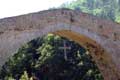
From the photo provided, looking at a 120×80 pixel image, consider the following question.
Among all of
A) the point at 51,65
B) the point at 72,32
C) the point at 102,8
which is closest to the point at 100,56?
the point at 72,32

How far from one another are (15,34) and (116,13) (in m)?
42.2

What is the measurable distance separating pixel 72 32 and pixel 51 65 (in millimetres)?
15500

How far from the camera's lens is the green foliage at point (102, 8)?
49.9 metres

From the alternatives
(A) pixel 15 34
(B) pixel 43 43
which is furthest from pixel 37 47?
(A) pixel 15 34

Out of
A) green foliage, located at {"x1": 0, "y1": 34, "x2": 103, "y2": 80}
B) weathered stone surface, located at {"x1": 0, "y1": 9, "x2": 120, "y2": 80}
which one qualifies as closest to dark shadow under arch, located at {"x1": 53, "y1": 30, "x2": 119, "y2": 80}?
weathered stone surface, located at {"x1": 0, "y1": 9, "x2": 120, "y2": 80}

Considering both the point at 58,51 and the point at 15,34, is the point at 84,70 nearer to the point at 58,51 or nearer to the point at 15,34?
the point at 58,51

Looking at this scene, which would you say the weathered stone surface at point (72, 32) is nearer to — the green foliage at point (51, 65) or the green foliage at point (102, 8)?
the green foliage at point (51, 65)

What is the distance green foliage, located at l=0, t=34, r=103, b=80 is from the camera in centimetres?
2705

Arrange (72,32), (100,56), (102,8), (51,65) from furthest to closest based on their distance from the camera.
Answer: (102,8), (51,65), (100,56), (72,32)

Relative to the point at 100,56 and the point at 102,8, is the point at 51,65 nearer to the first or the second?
the point at 100,56

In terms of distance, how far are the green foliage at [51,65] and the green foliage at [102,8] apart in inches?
700

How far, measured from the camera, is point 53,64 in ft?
90.1

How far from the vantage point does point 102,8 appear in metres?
55.2

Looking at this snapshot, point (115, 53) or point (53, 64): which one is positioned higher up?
point (115, 53)
